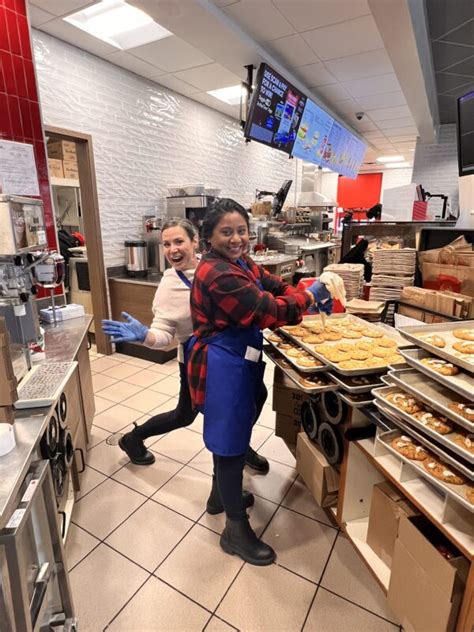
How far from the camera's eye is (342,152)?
6.30m

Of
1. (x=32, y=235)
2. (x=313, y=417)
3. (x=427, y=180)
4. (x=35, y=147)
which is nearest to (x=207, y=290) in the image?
(x=313, y=417)

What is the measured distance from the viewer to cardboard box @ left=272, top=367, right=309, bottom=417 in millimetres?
2232

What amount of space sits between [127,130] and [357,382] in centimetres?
394

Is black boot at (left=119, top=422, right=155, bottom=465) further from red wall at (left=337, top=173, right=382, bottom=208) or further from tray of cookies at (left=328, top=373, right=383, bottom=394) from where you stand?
red wall at (left=337, top=173, right=382, bottom=208)

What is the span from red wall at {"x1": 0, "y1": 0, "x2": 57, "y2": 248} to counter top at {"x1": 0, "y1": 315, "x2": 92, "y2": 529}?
1.52m

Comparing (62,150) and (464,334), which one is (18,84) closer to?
(62,150)

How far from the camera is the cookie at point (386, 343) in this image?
5.41 ft

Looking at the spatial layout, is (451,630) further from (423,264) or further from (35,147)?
(35,147)

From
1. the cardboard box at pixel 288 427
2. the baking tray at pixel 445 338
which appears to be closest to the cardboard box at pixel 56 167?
the cardboard box at pixel 288 427

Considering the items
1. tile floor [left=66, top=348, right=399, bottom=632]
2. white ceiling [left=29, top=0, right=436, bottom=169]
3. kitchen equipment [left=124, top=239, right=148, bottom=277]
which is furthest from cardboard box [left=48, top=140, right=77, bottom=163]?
tile floor [left=66, top=348, right=399, bottom=632]

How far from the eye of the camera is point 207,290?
4.85ft

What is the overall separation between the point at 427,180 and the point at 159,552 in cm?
858

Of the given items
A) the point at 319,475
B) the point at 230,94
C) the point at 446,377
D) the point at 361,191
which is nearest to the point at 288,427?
the point at 319,475

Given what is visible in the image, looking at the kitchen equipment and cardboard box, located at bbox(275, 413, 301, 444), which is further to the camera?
the kitchen equipment
